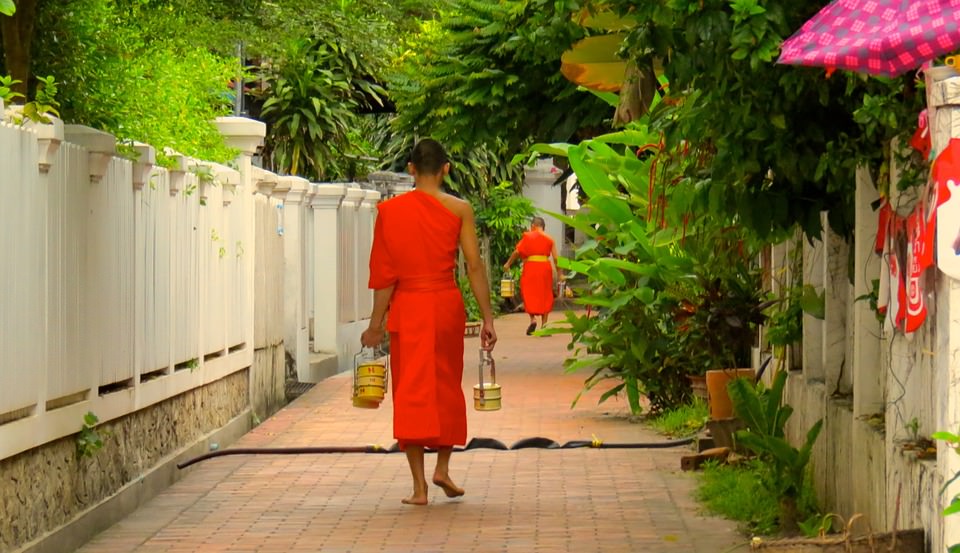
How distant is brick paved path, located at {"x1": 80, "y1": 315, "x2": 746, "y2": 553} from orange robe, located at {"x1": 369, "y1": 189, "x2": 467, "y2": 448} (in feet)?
1.70

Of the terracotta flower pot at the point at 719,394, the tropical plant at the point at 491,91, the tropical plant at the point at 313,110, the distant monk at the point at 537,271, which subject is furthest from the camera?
the tropical plant at the point at 313,110

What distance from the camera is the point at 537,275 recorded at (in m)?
27.0

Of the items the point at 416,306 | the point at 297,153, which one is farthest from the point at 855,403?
the point at 297,153

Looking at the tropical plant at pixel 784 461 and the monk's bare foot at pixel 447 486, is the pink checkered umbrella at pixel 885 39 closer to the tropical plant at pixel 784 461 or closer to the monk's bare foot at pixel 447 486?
the tropical plant at pixel 784 461

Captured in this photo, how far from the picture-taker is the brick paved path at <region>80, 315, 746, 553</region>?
880cm

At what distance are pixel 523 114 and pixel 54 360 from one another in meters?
11.0

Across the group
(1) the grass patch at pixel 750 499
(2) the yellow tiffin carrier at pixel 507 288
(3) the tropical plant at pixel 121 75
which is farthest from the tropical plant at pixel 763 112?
(2) the yellow tiffin carrier at pixel 507 288

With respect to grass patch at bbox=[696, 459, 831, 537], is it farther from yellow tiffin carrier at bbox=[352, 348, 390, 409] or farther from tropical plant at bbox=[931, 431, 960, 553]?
tropical plant at bbox=[931, 431, 960, 553]

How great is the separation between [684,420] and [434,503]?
379 cm

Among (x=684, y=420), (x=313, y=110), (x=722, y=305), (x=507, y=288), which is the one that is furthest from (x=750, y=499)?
(x=313, y=110)

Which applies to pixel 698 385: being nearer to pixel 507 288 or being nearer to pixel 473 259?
pixel 473 259

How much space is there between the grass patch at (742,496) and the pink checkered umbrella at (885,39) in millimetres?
3172

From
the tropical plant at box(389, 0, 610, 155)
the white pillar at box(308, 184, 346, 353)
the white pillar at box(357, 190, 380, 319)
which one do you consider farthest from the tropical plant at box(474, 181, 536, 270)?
the tropical plant at box(389, 0, 610, 155)

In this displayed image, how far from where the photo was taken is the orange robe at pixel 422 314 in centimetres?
988
